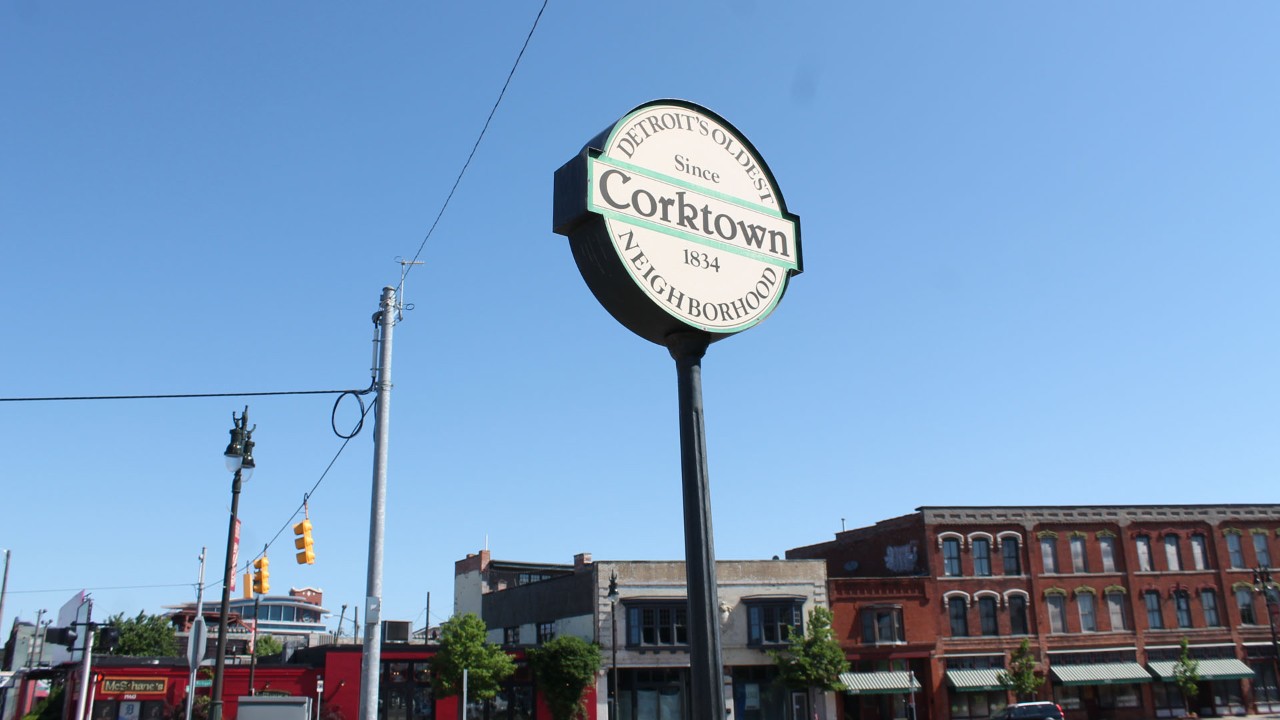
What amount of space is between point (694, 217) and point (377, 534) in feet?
31.5

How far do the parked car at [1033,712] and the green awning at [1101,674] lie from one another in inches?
303

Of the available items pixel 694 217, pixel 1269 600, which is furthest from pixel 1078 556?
pixel 694 217

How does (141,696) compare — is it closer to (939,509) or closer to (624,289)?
(939,509)

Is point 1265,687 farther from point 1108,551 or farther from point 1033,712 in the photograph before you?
Answer: point 1033,712

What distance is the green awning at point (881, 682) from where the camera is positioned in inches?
1718

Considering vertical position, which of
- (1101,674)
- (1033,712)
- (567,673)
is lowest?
(1033,712)

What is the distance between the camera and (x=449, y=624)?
135 ft

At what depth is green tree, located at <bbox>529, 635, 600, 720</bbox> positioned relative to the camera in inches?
1644

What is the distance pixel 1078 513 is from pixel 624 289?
48.6 metres

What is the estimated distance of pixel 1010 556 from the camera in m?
48.3

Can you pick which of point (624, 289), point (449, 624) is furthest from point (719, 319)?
point (449, 624)

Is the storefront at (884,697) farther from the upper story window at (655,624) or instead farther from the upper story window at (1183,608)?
the upper story window at (1183,608)

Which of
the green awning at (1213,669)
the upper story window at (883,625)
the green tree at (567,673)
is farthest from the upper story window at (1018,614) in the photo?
the green tree at (567,673)

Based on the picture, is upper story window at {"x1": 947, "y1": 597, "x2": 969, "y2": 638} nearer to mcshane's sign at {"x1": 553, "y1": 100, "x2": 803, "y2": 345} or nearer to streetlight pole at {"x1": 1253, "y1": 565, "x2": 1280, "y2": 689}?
streetlight pole at {"x1": 1253, "y1": 565, "x2": 1280, "y2": 689}
